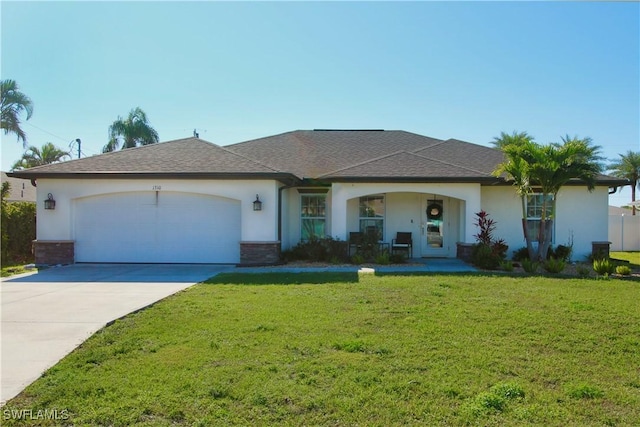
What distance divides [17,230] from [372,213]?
41.2ft

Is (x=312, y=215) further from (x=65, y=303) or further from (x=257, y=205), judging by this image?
(x=65, y=303)

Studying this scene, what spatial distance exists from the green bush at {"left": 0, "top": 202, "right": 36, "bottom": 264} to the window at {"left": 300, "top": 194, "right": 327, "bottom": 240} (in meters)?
9.82

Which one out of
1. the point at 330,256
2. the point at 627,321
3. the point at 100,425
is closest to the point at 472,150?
the point at 330,256

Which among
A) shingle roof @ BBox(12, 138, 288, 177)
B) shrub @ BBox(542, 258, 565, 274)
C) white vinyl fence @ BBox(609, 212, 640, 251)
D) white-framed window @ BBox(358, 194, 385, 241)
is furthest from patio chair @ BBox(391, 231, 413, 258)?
white vinyl fence @ BBox(609, 212, 640, 251)

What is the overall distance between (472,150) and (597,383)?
582 inches

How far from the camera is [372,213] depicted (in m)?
16.1

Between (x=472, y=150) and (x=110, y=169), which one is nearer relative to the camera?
(x=110, y=169)

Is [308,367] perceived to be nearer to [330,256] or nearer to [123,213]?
[330,256]

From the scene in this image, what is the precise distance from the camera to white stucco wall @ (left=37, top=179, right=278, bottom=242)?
13.7 metres

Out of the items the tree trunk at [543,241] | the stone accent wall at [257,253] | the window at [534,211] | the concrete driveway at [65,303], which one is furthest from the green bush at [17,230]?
the window at [534,211]

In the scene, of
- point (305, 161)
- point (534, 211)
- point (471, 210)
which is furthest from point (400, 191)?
point (534, 211)

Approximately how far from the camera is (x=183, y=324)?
21.2 ft

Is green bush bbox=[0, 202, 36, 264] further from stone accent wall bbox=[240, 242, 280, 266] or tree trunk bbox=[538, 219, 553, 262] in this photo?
tree trunk bbox=[538, 219, 553, 262]

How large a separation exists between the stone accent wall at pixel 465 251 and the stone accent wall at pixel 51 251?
1233 centimetres
